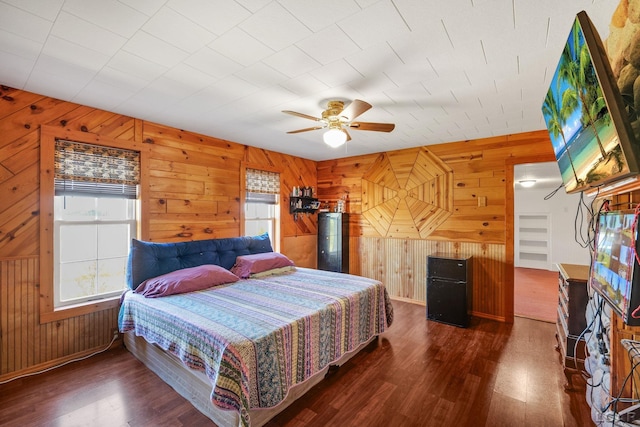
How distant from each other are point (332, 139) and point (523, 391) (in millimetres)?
2681

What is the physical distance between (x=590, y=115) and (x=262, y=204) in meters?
4.21

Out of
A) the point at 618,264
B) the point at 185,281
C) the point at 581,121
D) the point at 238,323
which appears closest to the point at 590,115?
the point at 581,121

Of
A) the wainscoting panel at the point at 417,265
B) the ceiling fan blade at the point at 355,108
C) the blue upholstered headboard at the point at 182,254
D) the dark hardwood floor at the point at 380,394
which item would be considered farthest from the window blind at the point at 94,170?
the wainscoting panel at the point at 417,265

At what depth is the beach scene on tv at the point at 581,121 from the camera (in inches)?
44.6

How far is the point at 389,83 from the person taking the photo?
2.28 m

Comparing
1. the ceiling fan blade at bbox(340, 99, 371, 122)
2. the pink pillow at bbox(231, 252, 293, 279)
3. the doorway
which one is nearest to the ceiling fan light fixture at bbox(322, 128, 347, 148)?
the ceiling fan blade at bbox(340, 99, 371, 122)

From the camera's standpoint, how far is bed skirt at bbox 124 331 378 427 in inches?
72.8

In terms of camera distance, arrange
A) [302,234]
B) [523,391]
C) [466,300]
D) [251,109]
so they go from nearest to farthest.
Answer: [523,391] < [251,109] < [466,300] < [302,234]

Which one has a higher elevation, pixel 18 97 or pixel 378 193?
pixel 18 97

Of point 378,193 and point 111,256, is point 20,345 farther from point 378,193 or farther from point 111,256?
point 378,193

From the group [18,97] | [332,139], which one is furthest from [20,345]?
[332,139]

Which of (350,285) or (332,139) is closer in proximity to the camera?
(332,139)

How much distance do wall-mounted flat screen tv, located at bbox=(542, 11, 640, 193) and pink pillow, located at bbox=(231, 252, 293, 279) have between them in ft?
10.2

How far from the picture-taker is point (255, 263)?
11.7 ft
